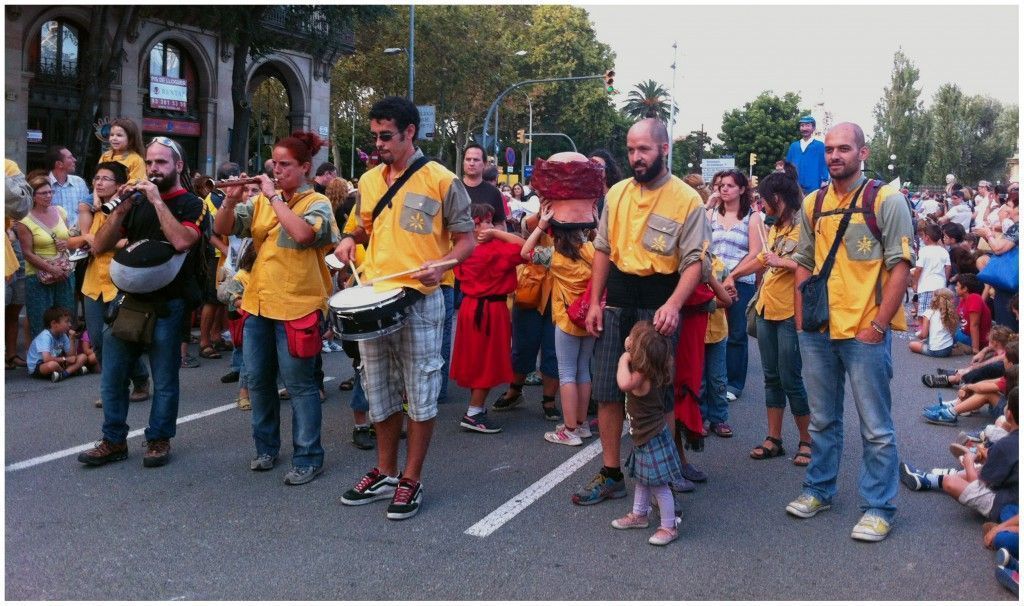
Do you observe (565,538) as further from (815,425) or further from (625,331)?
(815,425)

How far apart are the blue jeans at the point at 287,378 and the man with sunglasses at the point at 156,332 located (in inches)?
22.9

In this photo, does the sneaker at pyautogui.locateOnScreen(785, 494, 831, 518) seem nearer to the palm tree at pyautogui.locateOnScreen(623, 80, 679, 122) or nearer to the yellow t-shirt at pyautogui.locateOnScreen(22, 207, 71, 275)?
the yellow t-shirt at pyautogui.locateOnScreen(22, 207, 71, 275)

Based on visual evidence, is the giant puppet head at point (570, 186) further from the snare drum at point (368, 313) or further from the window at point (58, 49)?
the window at point (58, 49)

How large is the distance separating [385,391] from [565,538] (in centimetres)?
129

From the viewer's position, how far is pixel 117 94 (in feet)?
82.2

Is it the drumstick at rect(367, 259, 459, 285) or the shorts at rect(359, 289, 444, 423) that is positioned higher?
the drumstick at rect(367, 259, 459, 285)

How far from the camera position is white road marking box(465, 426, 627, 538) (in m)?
4.74

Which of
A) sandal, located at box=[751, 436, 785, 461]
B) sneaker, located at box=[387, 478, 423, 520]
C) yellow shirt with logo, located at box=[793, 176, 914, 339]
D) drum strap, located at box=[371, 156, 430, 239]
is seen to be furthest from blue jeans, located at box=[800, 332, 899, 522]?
drum strap, located at box=[371, 156, 430, 239]

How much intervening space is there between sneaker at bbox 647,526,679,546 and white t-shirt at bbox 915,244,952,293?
8984mm

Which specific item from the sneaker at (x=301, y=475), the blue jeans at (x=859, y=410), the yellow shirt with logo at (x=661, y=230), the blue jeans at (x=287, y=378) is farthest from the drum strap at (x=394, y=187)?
the blue jeans at (x=859, y=410)

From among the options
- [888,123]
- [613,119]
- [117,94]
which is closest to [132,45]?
[117,94]

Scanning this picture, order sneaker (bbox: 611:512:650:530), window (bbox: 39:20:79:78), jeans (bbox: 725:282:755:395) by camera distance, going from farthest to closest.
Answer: window (bbox: 39:20:79:78) → jeans (bbox: 725:282:755:395) → sneaker (bbox: 611:512:650:530)

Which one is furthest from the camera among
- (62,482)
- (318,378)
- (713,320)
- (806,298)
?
(318,378)

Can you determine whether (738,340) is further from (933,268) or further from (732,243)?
(933,268)
